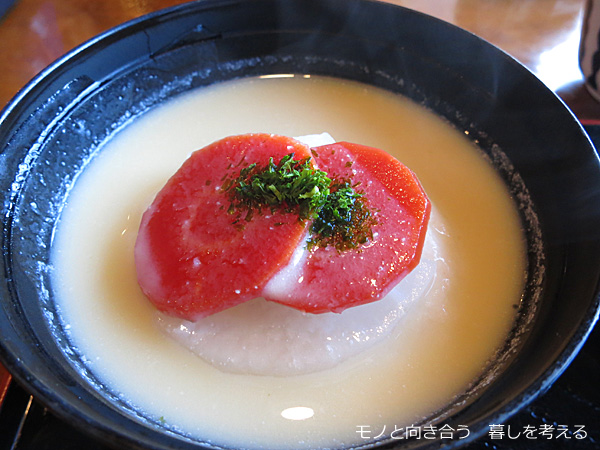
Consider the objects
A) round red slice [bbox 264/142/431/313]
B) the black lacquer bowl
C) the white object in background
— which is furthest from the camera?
the white object in background

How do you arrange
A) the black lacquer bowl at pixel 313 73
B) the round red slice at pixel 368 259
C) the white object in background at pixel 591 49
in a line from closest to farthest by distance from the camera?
the black lacquer bowl at pixel 313 73
the round red slice at pixel 368 259
the white object in background at pixel 591 49

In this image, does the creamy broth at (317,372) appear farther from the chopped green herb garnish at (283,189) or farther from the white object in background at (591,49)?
the white object in background at (591,49)

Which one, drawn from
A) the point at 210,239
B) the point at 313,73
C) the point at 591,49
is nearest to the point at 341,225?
the point at 210,239

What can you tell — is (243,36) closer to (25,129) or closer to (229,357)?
(25,129)

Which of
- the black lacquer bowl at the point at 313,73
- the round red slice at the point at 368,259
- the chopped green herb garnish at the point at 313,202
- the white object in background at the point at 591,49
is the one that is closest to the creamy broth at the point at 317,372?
the black lacquer bowl at the point at 313,73

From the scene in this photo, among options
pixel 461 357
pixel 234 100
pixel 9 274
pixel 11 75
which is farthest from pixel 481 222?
pixel 11 75

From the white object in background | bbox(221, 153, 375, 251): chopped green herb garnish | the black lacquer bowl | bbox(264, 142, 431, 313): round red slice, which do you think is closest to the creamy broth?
the black lacquer bowl

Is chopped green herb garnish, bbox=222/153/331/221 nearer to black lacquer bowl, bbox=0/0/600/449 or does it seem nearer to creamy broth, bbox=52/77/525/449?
creamy broth, bbox=52/77/525/449
